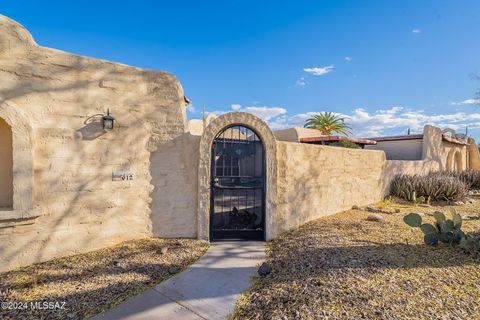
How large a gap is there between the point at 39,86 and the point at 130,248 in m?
3.47

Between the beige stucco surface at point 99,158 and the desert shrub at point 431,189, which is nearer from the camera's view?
the beige stucco surface at point 99,158

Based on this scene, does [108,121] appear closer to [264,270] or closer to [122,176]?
[122,176]

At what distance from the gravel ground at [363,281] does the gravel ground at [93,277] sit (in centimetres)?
161

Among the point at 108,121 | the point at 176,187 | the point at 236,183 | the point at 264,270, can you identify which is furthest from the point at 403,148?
the point at 108,121

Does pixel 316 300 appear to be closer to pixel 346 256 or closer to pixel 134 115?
pixel 346 256

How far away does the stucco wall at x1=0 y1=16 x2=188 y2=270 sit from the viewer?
4.20 m

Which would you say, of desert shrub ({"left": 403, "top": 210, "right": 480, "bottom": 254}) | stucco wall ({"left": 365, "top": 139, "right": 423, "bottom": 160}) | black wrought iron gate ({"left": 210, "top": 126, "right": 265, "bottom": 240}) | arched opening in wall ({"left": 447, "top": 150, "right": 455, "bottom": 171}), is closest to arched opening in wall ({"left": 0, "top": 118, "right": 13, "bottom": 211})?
black wrought iron gate ({"left": 210, "top": 126, "right": 265, "bottom": 240})

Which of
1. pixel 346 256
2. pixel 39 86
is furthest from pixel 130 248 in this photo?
pixel 346 256

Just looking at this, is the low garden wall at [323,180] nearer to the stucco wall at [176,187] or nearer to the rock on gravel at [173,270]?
the stucco wall at [176,187]

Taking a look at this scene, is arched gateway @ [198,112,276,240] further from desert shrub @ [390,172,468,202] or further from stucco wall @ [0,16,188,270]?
desert shrub @ [390,172,468,202]

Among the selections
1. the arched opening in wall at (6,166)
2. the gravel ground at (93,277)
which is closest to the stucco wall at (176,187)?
the gravel ground at (93,277)

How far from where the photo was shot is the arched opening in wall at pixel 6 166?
4328mm

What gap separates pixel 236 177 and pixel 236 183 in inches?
6.1

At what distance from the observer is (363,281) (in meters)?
3.50
